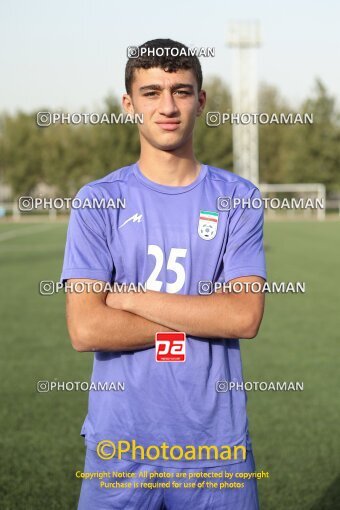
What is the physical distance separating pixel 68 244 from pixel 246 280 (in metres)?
0.56

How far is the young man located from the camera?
267 centimetres

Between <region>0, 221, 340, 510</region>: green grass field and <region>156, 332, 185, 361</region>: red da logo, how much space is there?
2761mm

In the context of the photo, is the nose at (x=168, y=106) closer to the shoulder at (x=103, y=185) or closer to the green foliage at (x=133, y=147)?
the shoulder at (x=103, y=185)

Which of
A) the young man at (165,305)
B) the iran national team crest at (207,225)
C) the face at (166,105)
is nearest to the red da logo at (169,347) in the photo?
the young man at (165,305)

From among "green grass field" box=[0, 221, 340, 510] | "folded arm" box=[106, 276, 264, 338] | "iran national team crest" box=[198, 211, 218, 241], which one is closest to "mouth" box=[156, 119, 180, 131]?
"iran national team crest" box=[198, 211, 218, 241]

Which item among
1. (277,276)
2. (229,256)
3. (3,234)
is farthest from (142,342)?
(3,234)

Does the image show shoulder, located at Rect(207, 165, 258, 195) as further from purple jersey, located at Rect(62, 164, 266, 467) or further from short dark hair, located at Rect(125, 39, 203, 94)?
short dark hair, located at Rect(125, 39, 203, 94)

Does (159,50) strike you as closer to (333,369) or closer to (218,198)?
(218,198)

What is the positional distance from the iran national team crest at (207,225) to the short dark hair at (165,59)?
408 mm

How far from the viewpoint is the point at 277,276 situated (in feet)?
59.9

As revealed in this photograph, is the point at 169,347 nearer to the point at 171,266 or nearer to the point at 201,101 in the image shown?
the point at 171,266

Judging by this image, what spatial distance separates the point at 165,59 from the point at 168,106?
0.17m

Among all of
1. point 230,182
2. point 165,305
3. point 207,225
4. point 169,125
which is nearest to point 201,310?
point 165,305

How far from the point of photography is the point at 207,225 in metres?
2.70
